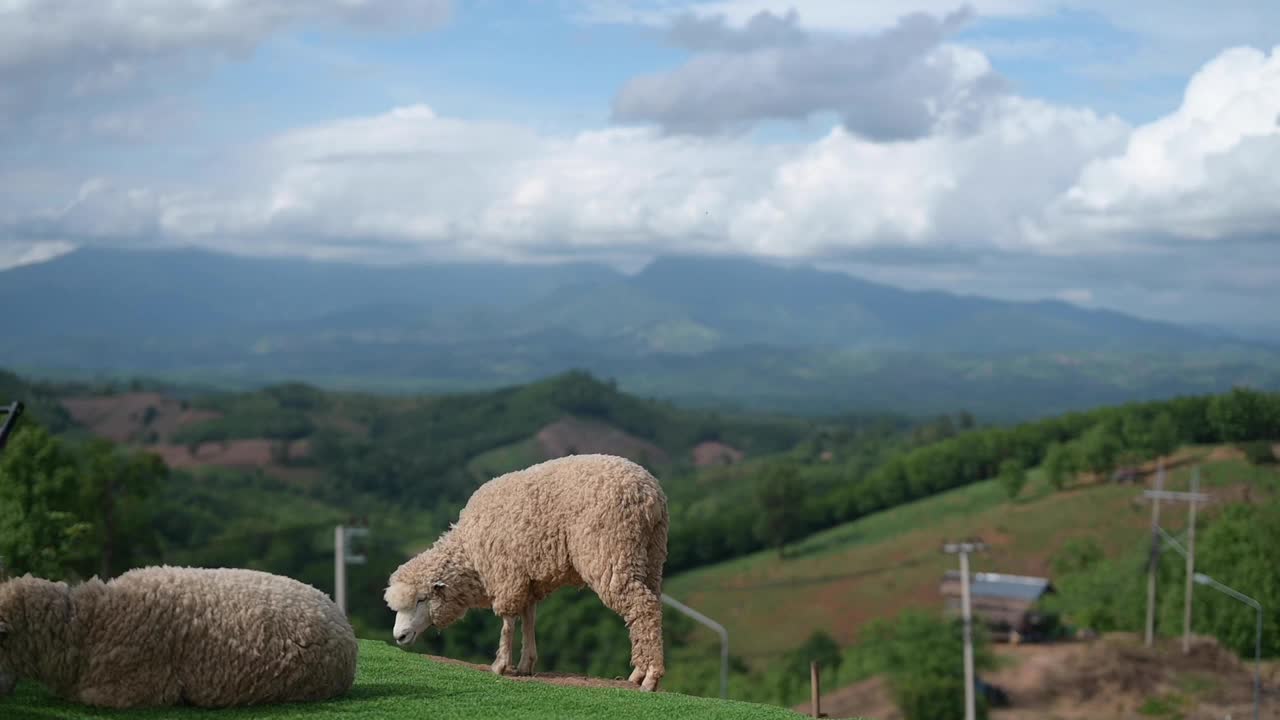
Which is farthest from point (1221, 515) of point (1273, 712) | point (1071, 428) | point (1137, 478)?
point (1071, 428)

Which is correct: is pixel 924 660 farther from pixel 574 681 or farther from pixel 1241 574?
pixel 574 681

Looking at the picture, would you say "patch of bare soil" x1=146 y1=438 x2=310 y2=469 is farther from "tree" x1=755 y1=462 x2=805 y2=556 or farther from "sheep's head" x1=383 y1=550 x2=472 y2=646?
"sheep's head" x1=383 y1=550 x2=472 y2=646

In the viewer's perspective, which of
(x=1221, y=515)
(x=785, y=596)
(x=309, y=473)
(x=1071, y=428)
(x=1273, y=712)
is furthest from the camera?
(x=309, y=473)

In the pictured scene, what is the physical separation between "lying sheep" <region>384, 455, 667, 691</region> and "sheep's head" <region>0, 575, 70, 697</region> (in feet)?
10.6

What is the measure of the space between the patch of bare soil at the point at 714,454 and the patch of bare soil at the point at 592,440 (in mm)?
5713

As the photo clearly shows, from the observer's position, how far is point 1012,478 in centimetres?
10106

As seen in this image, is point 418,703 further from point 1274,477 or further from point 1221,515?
point 1274,477

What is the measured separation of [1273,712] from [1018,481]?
50718 mm

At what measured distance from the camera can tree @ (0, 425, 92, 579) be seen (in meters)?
24.2

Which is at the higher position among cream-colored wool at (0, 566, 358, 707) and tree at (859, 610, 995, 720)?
cream-colored wool at (0, 566, 358, 707)

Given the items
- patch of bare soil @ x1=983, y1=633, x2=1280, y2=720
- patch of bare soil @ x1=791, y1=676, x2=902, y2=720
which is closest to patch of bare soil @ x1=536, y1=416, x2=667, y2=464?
patch of bare soil @ x1=791, y1=676, x2=902, y2=720

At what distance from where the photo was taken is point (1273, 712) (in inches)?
1993

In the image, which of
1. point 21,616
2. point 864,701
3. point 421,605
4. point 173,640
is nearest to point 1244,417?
point 864,701

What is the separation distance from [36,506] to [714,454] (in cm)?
16721
